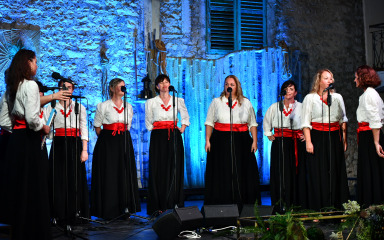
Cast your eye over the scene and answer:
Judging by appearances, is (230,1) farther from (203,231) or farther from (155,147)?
(203,231)

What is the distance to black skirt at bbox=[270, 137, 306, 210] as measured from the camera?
625 cm

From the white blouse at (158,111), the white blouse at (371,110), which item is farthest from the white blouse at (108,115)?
the white blouse at (371,110)

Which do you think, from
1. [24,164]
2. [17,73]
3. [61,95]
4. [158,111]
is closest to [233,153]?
[158,111]

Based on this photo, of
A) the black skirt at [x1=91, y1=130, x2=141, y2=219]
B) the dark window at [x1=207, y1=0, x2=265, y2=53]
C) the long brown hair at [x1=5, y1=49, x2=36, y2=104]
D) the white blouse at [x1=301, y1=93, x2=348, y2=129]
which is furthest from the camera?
the dark window at [x1=207, y1=0, x2=265, y2=53]

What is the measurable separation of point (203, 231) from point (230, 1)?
18.4 ft

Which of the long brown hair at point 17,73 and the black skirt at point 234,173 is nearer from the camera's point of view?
the long brown hair at point 17,73

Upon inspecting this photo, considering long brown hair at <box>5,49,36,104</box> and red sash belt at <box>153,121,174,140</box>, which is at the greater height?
long brown hair at <box>5,49,36,104</box>

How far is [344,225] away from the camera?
3143 millimetres

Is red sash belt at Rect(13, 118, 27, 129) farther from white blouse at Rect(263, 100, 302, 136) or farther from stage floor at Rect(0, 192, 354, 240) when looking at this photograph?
white blouse at Rect(263, 100, 302, 136)

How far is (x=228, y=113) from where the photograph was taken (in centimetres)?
621

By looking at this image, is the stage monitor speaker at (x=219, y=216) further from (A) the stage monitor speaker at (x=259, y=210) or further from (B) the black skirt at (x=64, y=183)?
(B) the black skirt at (x=64, y=183)

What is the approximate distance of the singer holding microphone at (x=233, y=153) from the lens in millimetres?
6219

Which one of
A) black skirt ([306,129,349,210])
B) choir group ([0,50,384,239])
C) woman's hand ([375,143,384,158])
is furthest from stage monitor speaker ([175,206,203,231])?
woman's hand ([375,143,384,158])

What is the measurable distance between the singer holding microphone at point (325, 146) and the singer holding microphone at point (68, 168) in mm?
2771
